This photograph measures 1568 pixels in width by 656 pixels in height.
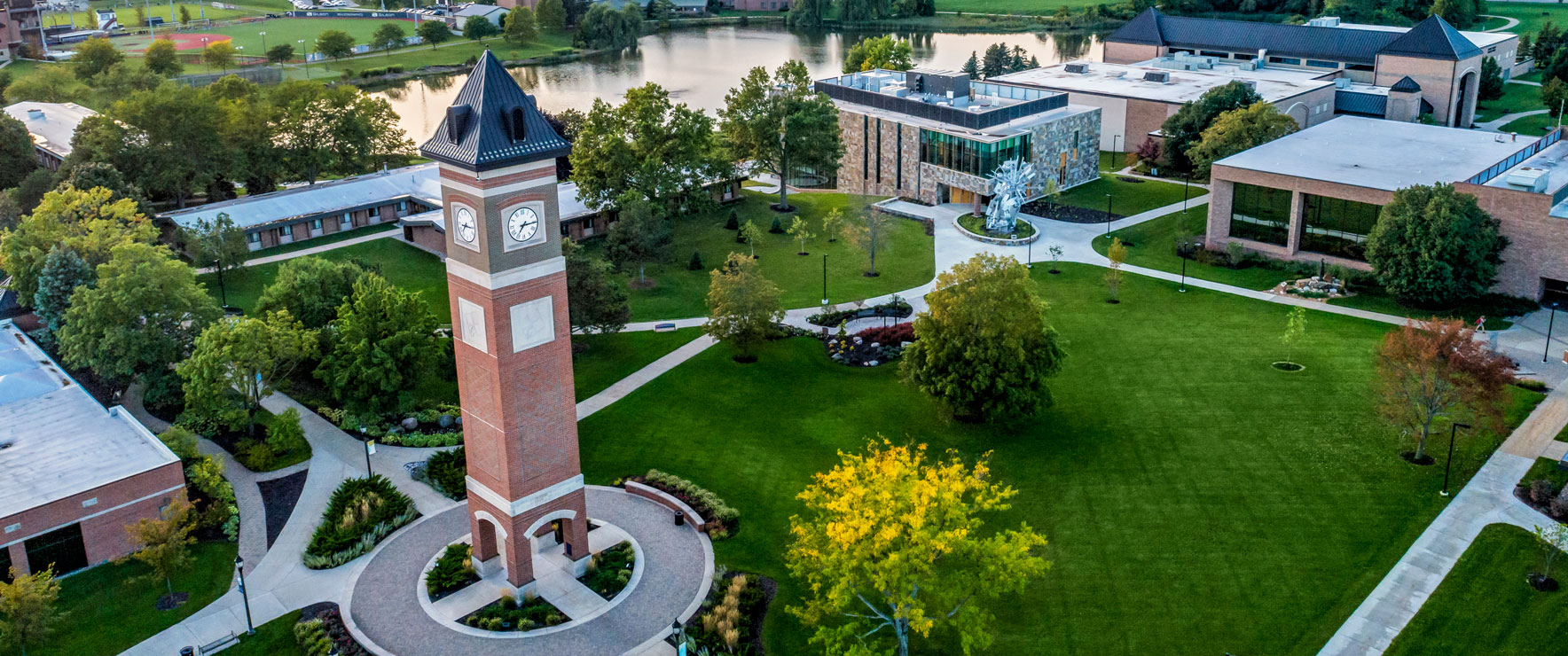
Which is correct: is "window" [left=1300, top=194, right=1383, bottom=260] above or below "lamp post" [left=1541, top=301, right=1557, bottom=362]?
above

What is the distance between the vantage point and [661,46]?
16412 centimetres

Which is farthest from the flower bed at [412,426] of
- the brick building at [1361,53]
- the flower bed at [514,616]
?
the brick building at [1361,53]

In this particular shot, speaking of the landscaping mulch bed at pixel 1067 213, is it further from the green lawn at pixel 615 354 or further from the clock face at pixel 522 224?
the clock face at pixel 522 224

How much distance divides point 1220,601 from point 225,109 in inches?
2914

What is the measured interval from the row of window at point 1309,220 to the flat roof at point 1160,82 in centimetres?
2358

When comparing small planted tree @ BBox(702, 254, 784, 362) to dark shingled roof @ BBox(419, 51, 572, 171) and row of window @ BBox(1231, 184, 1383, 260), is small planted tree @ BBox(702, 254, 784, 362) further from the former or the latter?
row of window @ BBox(1231, 184, 1383, 260)

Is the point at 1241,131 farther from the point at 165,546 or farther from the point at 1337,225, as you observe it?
the point at 165,546

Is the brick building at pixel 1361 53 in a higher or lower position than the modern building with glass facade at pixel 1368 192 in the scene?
higher

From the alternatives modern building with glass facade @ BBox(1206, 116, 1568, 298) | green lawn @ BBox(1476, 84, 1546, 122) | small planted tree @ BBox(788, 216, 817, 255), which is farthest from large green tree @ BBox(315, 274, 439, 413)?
green lawn @ BBox(1476, 84, 1546, 122)

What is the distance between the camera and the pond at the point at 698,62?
13000 centimetres

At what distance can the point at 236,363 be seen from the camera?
4884cm

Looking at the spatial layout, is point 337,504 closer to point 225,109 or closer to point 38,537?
point 38,537

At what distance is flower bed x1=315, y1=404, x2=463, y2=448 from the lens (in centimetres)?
4984

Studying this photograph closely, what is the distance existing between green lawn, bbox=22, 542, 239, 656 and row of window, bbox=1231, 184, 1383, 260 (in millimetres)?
55705
